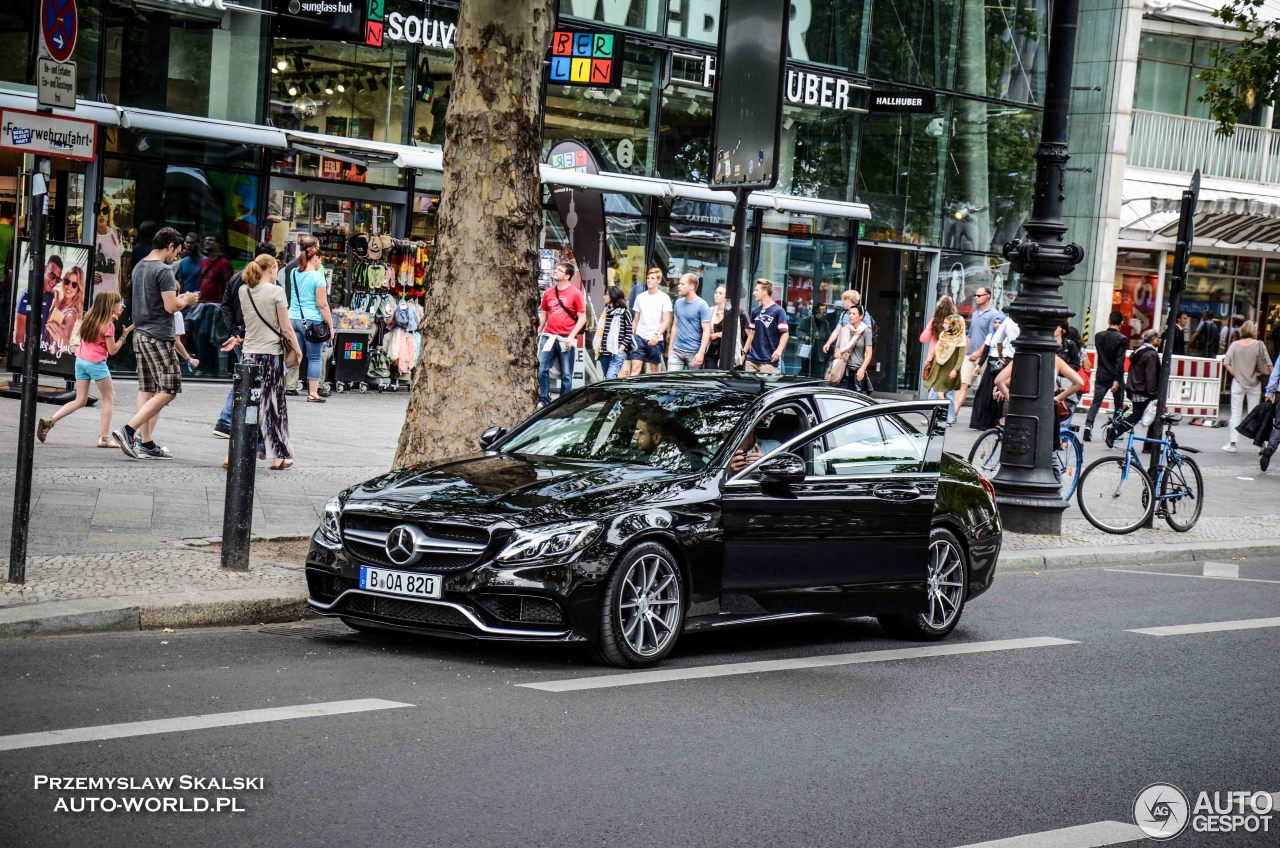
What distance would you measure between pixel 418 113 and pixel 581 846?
20.3 meters

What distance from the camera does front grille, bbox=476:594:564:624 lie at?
7.41 metres

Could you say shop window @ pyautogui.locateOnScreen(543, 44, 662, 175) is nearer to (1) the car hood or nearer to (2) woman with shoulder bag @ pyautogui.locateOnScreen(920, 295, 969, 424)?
(2) woman with shoulder bag @ pyautogui.locateOnScreen(920, 295, 969, 424)

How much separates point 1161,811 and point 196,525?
7.00 meters

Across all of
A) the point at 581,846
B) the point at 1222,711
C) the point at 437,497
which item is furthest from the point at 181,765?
the point at 1222,711

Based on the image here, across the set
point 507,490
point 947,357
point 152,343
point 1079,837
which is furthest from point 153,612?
point 947,357

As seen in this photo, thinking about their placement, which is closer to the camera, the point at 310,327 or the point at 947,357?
the point at 310,327

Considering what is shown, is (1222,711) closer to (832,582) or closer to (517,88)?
(832,582)

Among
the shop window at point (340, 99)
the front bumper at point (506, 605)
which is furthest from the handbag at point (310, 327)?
the front bumper at point (506, 605)

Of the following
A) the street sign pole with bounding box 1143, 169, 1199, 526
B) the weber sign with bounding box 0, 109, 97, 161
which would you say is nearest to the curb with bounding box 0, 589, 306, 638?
the weber sign with bounding box 0, 109, 97, 161

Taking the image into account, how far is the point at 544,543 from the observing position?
291 inches

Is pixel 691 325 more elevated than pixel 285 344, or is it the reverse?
pixel 691 325

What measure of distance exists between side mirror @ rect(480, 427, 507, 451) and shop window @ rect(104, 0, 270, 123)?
13.6m

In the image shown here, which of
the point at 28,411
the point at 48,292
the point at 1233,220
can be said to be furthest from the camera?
the point at 1233,220

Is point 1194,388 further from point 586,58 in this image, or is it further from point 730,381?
point 730,381
